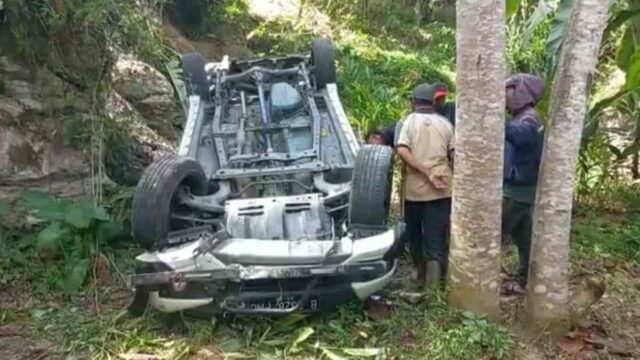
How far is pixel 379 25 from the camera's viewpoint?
16.5m

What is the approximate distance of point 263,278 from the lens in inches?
178

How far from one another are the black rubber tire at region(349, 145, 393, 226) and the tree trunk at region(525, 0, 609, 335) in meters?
0.96

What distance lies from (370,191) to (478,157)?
757 mm

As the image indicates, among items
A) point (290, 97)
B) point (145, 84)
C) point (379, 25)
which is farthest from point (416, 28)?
Answer: point (290, 97)

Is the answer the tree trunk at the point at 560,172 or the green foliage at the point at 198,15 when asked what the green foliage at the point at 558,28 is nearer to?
the tree trunk at the point at 560,172

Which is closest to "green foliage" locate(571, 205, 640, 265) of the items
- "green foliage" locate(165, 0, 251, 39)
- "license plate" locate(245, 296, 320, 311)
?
"license plate" locate(245, 296, 320, 311)

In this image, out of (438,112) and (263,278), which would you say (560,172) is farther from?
(263,278)

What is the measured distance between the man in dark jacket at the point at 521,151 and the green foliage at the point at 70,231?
3.09 metres

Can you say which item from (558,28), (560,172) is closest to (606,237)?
(558,28)

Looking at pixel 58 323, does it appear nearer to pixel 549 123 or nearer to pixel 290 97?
pixel 290 97

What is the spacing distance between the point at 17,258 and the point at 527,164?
395cm

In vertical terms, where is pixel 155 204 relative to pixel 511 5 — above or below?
below

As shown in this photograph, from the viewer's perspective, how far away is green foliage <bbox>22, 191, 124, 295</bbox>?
5.76 metres

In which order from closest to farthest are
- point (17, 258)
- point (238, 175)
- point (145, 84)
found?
point (238, 175) → point (17, 258) → point (145, 84)
